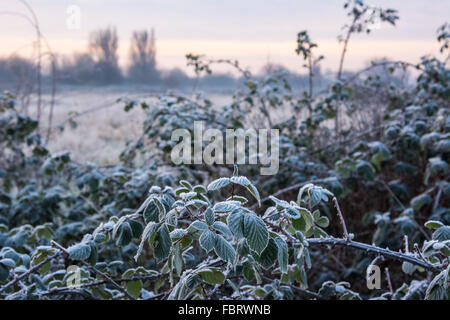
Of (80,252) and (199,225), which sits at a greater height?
(199,225)

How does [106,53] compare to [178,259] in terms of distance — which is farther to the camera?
[106,53]

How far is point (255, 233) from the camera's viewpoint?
2.77 feet

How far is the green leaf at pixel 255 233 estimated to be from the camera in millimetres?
845

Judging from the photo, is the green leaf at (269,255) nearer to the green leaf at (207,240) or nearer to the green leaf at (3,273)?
the green leaf at (207,240)

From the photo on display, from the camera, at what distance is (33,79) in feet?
15.0

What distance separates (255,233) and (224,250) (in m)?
0.08

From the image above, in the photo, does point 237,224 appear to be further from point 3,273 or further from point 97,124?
point 97,124

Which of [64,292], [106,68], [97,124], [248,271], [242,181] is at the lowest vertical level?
[97,124]

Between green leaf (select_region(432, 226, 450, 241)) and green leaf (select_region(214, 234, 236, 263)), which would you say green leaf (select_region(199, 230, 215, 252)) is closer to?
green leaf (select_region(214, 234, 236, 263))

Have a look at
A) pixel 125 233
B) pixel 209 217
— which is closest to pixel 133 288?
pixel 125 233

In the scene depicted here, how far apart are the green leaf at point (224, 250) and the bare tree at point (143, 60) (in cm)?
436

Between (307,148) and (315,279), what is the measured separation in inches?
33.0

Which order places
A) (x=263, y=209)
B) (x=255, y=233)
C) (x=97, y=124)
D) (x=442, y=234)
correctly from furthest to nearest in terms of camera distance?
1. (x=97, y=124)
2. (x=263, y=209)
3. (x=442, y=234)
4. (x=255, y=233)
